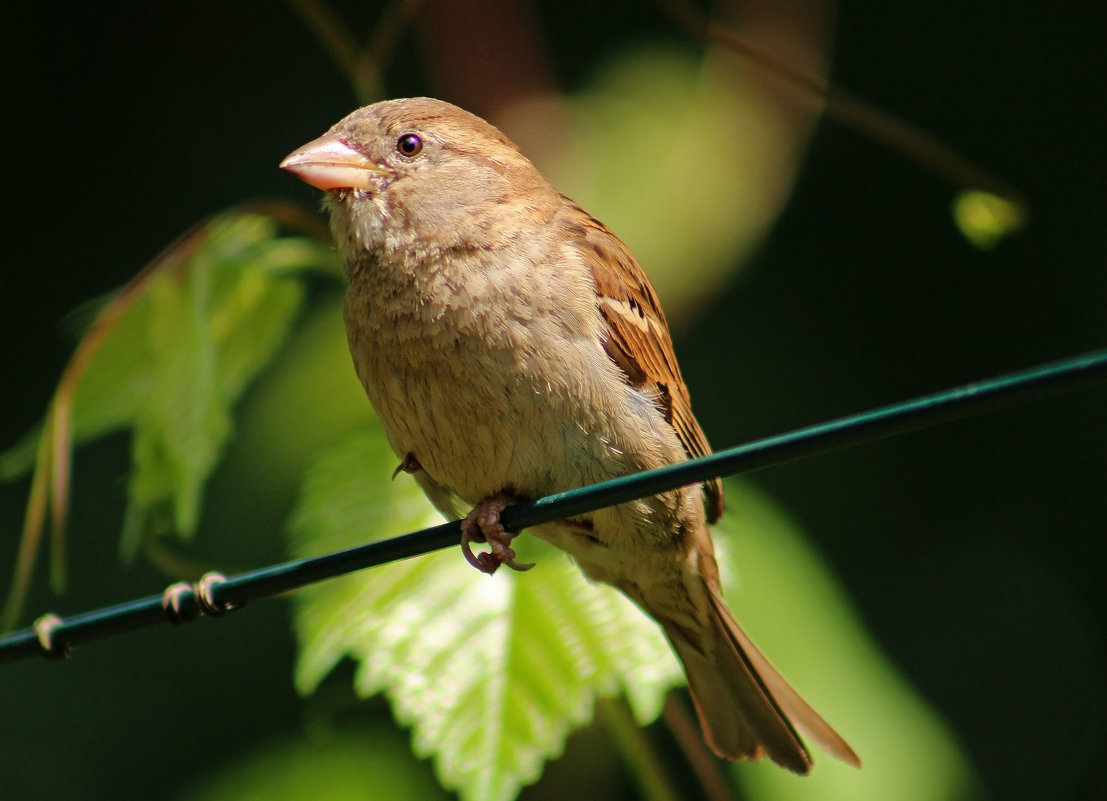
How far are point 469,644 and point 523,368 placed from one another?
546 millimetres

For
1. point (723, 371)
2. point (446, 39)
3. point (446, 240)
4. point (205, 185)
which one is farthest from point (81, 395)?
point (205, 185)

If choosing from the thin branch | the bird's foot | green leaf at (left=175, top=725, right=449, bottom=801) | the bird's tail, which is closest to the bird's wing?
the bird's tail

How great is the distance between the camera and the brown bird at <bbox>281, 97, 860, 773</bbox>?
2578mm

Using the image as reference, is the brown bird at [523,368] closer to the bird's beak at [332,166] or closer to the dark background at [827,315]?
the bird's beak at [332,166]

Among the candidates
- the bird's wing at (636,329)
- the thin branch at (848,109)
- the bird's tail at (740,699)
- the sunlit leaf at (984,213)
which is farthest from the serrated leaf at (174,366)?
the sunlit leaf at (984,213)

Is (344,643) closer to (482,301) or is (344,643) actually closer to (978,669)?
(482,301)

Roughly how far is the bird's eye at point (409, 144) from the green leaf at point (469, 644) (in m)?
0.85

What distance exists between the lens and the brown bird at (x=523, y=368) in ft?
8.46

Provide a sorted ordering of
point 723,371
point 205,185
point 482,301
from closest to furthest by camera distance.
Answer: point 482,301, point 723,371, point 205,185

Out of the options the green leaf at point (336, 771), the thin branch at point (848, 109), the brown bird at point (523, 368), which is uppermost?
the thin branch at point (848, 109)

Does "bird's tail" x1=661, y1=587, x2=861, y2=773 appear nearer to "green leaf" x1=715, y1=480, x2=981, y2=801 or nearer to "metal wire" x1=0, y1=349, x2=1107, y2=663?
"green leaf" x1=715, y1=480, x2=981, y2=801

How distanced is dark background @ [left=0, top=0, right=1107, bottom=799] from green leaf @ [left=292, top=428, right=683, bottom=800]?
5.70 ft

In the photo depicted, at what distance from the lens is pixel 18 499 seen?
498cm

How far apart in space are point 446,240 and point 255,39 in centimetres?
345
